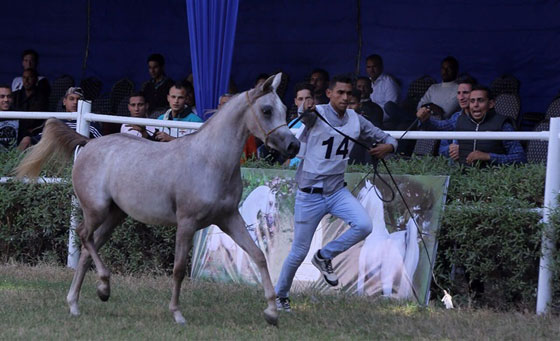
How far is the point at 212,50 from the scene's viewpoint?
10.0m

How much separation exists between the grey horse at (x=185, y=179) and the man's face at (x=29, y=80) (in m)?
6.83

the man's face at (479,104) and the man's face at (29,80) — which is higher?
the man's face at (29,80)

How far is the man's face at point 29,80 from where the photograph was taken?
14.6 m

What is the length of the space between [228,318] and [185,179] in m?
1.19

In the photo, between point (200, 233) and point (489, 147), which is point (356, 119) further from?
point (200, 233)

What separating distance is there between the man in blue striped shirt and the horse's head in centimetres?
244

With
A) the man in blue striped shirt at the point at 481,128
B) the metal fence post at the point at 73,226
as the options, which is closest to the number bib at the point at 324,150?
the man in blue striped shirt at the point at 481,128

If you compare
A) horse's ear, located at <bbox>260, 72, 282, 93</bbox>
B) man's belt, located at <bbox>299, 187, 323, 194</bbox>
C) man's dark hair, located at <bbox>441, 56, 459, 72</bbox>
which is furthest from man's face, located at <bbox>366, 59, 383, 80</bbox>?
horse's ear, located at <bbox>260, 72, 282, 93</bbox>

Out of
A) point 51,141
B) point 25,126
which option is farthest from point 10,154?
point 51,141

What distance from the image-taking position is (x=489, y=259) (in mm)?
8289

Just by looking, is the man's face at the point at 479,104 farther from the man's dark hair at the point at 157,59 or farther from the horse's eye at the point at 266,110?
the man's dark hair at the point at 157,59

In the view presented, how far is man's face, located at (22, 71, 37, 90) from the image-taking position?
14633 millimetres

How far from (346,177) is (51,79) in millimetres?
8088

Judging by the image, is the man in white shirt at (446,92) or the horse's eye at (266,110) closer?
the horse's eye at (266,110)
